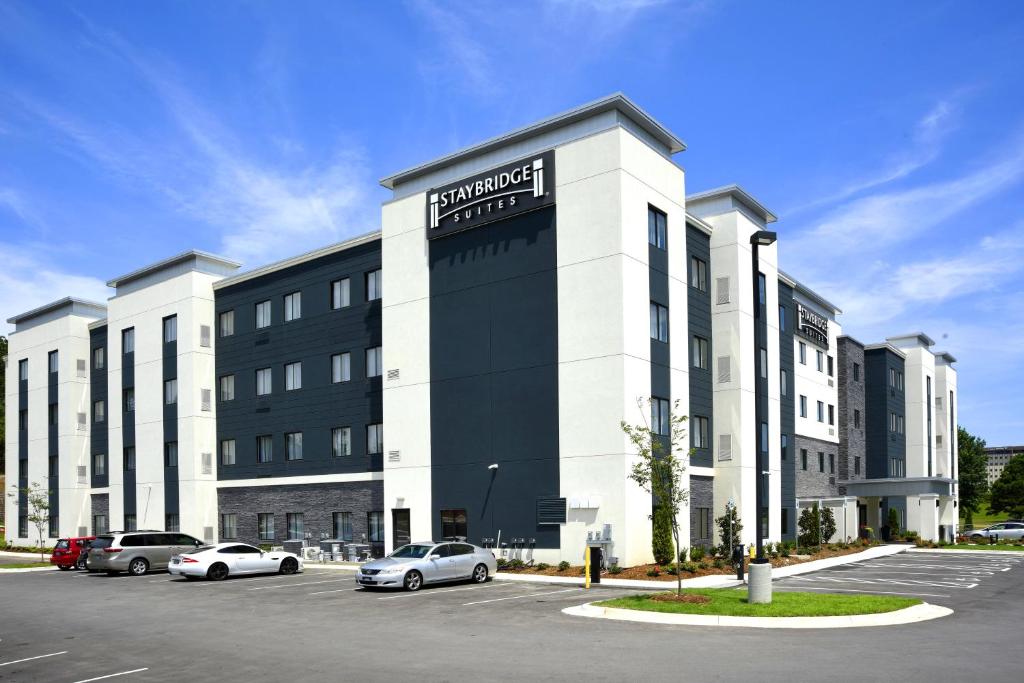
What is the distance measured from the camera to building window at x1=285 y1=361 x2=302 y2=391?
47.7 m

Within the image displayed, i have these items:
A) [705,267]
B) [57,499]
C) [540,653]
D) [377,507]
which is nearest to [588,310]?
[705,267]

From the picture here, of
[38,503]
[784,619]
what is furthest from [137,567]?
[784,619]

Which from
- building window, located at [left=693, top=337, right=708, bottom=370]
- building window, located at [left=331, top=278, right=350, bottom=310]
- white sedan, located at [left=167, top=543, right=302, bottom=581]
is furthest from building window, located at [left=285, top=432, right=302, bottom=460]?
building window, located at [left=693, top=337, right=708, bottom=370]

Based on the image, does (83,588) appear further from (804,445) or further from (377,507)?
(804,445)

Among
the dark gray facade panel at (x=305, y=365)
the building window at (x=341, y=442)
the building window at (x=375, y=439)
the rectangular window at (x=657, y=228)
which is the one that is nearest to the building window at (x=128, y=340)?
the dark gray facade panel at (x=305, y=365)

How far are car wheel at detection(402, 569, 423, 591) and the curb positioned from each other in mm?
8234

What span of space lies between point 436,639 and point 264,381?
3334 cm

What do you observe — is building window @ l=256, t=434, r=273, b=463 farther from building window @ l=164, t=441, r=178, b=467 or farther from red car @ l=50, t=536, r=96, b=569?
red car @ l=50, t=536, r=96, b=569

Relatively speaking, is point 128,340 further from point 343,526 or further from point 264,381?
point 343,526

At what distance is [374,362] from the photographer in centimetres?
4397

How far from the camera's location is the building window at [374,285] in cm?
4419

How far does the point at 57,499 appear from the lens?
61.4 metres

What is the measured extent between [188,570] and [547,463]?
549 inches

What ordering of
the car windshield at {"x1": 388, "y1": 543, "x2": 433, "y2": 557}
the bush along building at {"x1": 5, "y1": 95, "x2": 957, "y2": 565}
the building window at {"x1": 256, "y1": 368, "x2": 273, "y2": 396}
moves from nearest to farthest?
the car windshield at {"x1": 388, "y1": 543, "x2": 433, "y2": 557}, the bush along building at {"x1": 5, "y1": 95, "x2": 957, "y2": 565}, the building window at {"x1": 256, "y1": 368, "x2": 273, "y2": 396}
